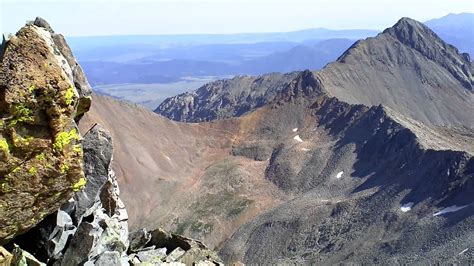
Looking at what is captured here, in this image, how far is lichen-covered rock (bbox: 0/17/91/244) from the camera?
1409 cm

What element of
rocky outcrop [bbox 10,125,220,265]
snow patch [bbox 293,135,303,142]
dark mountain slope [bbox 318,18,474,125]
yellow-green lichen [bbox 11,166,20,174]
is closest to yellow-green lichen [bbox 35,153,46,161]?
yellow-green lichen [bbox 11,166,20,174]

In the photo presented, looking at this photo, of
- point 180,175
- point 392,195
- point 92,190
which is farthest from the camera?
point 180,175

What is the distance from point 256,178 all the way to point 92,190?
76005 millimetres

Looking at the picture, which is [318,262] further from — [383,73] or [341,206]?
[383,73]

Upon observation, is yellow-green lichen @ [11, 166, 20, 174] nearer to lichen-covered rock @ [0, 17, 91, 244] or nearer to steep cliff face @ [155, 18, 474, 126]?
lichen-covered rock @ [0, 17, 91, 244]

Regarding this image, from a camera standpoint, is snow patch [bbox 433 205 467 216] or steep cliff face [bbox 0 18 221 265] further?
snow patch [bbox 433 205 467 216]

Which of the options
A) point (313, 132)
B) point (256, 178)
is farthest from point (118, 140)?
point (313, 132)

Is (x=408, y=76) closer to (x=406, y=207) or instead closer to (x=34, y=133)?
(x=406, y=207)

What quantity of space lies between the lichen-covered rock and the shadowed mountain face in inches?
1829

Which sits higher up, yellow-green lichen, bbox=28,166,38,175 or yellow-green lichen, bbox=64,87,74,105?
yellow-green lichen, bbox=64,87,74,105

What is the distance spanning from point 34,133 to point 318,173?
77.9 meters

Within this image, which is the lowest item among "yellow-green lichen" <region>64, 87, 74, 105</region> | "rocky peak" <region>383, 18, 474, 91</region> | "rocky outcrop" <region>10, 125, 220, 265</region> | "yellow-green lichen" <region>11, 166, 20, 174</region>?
"rocky peak" <region>383, 18, 474, 91</region>

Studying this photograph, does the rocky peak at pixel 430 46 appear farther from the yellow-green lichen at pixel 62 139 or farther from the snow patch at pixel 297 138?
the yellow-green lichen at pixel 62 139

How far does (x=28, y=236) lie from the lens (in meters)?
17.2
